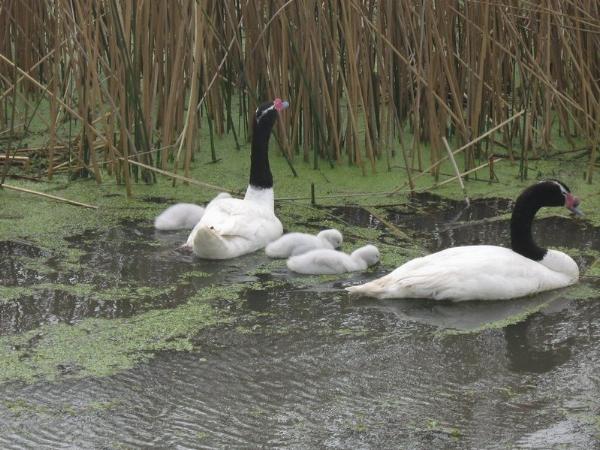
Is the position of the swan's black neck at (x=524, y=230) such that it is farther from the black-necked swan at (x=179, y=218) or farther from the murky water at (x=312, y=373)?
the black-necked swan at (x=179, y=218)

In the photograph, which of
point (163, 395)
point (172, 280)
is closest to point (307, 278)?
point (172, 280)

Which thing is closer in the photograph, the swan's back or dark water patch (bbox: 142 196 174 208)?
the swan's back

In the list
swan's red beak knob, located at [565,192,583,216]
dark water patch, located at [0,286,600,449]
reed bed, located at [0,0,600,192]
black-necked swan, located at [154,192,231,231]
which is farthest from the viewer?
reed bed, located at [0,0,600,192]

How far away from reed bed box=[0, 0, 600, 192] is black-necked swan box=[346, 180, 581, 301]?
170cm

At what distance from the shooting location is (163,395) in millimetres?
4438

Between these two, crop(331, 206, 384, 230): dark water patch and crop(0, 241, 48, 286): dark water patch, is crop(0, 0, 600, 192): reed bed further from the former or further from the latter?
crop(0, 241, 48, 286): dark water patch

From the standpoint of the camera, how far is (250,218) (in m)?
6.54

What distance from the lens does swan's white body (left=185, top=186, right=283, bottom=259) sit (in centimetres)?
618

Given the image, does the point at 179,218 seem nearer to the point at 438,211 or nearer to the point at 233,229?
the point at 233,229

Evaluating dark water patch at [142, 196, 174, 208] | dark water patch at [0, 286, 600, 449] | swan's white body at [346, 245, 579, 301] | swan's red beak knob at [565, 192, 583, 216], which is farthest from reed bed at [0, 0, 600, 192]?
dark water patch at [0, 286, 600, 449]

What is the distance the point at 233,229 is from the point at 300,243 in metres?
0.41

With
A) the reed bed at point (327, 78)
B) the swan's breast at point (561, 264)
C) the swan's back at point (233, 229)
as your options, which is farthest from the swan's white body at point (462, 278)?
the reed bed at point (327, 78)

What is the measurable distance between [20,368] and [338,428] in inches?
53.1

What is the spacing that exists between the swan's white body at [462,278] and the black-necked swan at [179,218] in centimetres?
147
